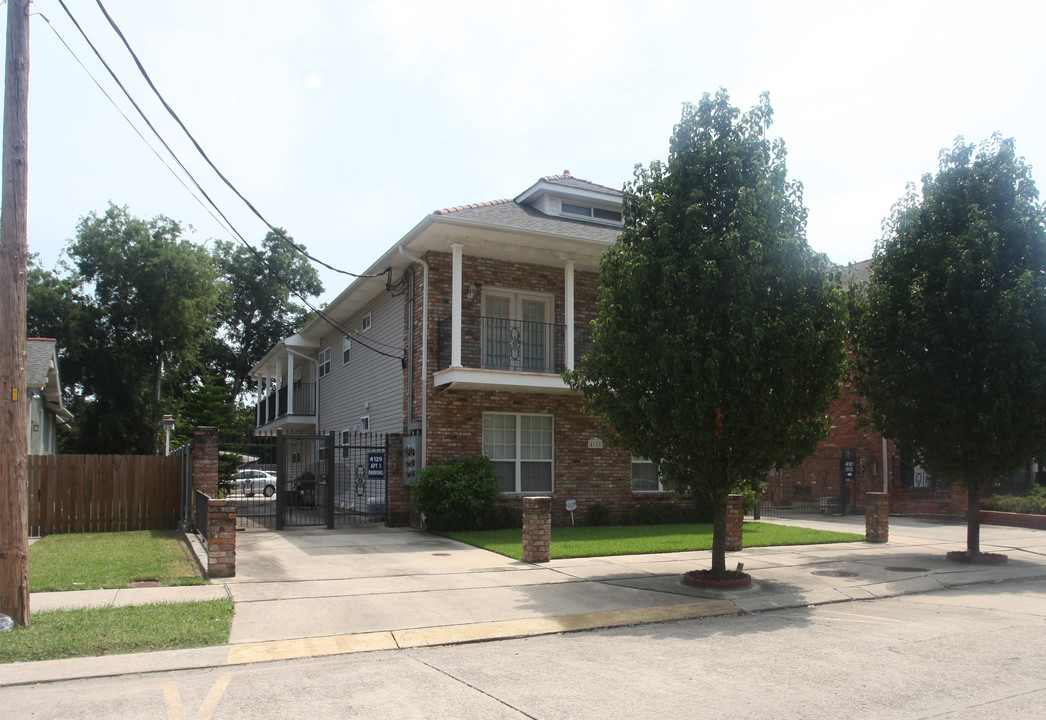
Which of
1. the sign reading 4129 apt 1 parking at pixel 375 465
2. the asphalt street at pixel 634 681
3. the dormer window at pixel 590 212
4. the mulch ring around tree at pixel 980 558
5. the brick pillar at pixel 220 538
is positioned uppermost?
the dormer window at pixel 590 212

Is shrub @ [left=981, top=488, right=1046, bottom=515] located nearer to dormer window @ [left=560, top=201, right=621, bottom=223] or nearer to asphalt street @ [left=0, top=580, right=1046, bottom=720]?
Result: dormer window @ [left=560, top=201, right=621, bottom=223]

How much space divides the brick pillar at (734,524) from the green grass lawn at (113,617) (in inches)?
333

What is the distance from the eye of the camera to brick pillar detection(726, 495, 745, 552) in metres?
13.6

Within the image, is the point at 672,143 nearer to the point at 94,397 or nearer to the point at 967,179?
the point at 967,179

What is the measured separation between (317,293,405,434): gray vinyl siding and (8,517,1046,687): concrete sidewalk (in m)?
4.40

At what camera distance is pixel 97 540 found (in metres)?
14.1

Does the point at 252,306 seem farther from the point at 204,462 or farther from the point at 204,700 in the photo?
the point at 204,700

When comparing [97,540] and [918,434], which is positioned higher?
[918,434]

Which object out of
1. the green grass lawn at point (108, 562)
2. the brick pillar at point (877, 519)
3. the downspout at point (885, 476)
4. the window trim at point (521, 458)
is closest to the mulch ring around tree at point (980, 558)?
the brick pillar at point (877, 519)

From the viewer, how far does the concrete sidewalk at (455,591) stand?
23.7ft

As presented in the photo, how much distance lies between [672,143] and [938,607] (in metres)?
6.70

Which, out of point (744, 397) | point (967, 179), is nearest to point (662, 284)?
point (744, 397)

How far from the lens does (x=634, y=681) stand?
6.01m

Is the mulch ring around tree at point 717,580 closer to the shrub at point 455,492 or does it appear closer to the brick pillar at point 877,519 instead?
the shrub at point 455,492
